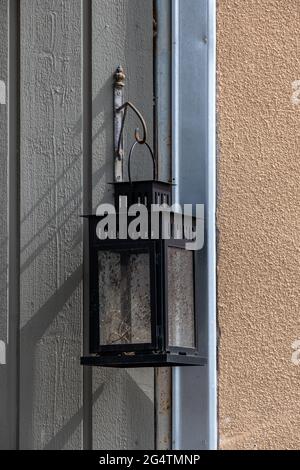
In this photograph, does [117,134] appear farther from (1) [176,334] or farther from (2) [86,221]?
(1) [176,334]

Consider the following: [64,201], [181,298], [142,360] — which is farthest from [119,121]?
[142,360]

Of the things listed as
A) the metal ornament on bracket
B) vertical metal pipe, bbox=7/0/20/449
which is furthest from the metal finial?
vertical metal pipe, bbox=7/0/20/449

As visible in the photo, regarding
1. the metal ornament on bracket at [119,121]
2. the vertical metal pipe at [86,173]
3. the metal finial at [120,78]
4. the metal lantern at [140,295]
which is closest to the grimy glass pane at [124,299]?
the metal lantern at [140,295]

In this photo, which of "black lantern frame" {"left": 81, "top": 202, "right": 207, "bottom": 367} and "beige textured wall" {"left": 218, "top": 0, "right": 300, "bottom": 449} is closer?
"black lantern frame" {"left": 81, "top": 202, "right": 207, "bottom": 367}

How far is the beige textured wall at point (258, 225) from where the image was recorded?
3.36 meters

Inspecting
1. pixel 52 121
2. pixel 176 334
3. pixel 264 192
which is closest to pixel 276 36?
pixel 264 192

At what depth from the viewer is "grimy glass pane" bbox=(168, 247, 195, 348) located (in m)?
3.12

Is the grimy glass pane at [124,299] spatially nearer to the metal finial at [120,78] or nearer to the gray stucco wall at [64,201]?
the gray stucco wall at [64,201]

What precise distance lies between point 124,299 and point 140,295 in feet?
0.13

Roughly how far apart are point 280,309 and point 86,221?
0.57m

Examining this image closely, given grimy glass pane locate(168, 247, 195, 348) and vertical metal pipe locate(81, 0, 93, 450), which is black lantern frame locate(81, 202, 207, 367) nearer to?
grimy glass pane locate(168, 247, 195, 348)

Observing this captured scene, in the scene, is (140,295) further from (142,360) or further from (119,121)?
(119,121)

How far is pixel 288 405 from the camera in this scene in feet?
11.2

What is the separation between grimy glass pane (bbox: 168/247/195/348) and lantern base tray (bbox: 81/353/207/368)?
0.04 metres
